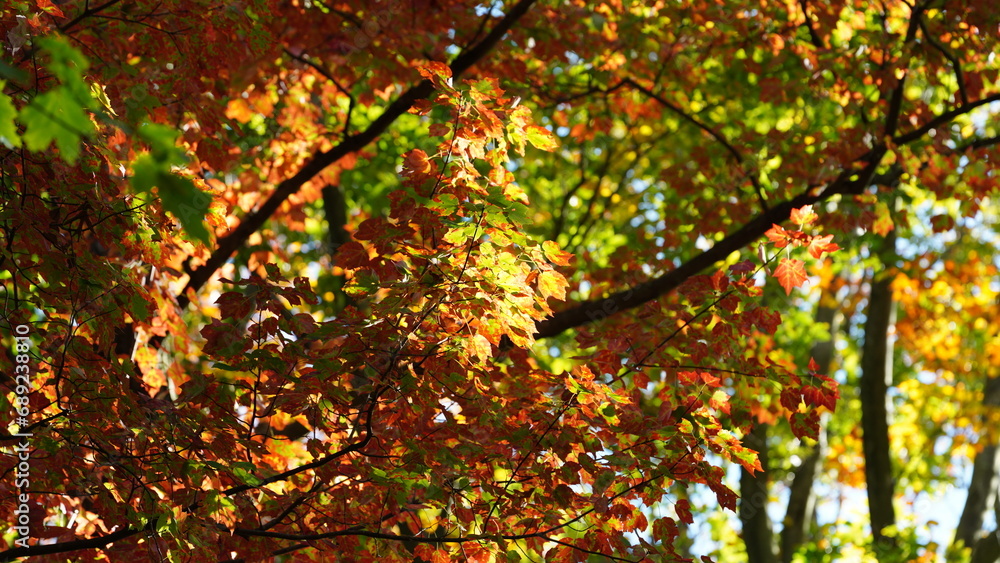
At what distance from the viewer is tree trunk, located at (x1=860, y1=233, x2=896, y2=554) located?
28.0 ft

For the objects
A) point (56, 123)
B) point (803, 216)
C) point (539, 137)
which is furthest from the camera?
point (803, 216)

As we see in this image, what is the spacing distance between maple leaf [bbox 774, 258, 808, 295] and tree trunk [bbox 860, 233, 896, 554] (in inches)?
201

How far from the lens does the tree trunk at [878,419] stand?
28.0 feet

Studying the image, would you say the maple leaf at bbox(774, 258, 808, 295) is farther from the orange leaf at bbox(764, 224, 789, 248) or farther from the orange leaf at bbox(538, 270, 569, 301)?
the orange leaf at bbox(538, 270, 569, 301)

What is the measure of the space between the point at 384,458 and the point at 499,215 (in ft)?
3.81

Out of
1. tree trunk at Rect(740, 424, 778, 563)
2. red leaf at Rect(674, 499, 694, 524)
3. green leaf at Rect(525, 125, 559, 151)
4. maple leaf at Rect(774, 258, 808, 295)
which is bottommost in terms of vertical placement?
red leaf at Rect(674, 499, 694, 524)

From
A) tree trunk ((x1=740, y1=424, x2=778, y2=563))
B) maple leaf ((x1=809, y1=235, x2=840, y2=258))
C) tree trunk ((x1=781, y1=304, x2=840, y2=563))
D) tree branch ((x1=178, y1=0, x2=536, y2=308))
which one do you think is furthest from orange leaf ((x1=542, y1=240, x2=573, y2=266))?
tree trunk ((x1=781, y1=304, x2=840, y2=563))

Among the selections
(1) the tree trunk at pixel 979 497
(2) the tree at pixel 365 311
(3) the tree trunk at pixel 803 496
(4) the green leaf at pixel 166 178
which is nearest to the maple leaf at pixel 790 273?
(2) the tree at pixel 365 311

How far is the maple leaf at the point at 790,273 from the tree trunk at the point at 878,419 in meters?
5.10

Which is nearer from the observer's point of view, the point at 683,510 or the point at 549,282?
the point at 549,282

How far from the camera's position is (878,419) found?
8.62m

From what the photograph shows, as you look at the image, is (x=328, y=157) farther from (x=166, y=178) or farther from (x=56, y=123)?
(x=166, y=178)

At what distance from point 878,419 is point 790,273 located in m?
5.77

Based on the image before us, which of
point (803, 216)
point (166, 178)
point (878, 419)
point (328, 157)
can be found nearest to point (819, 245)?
point (803, 216)
